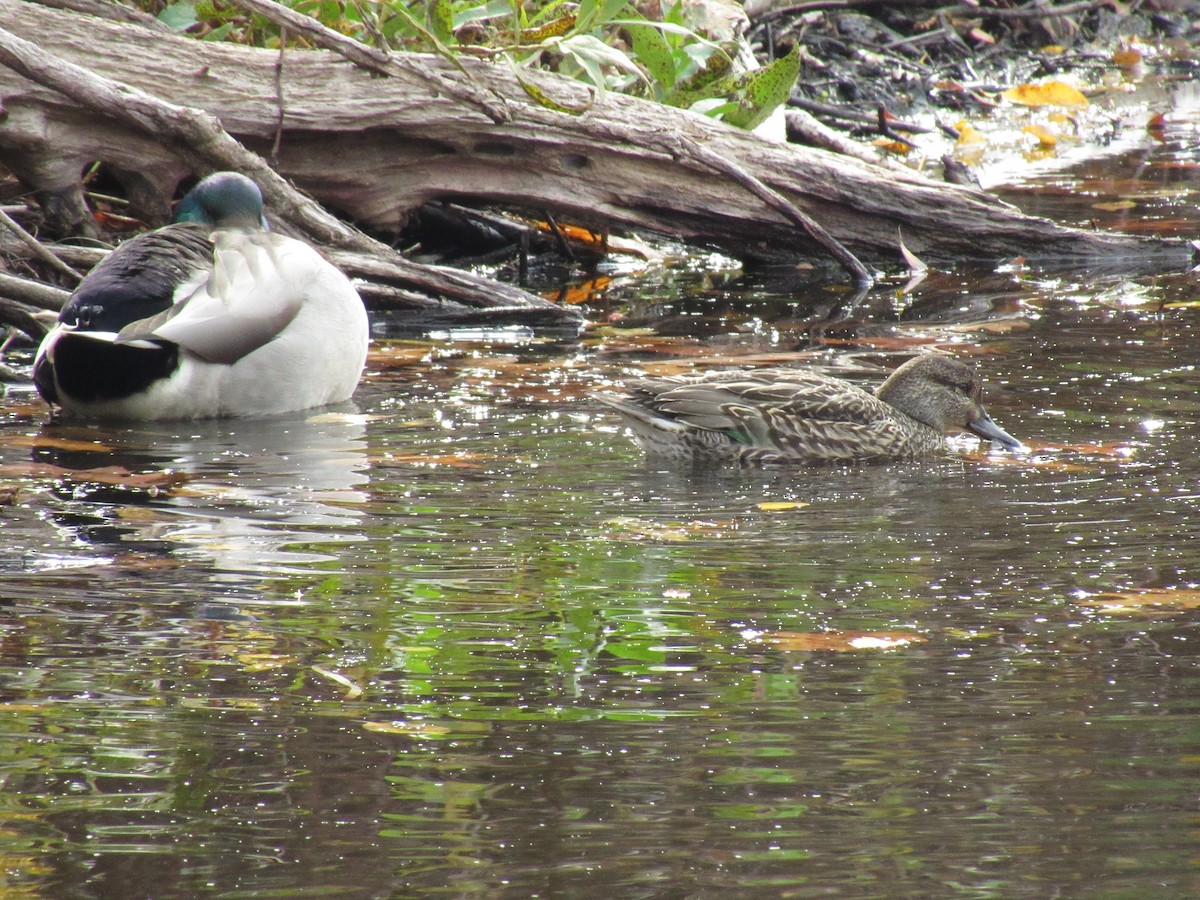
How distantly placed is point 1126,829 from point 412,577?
6.71 ft

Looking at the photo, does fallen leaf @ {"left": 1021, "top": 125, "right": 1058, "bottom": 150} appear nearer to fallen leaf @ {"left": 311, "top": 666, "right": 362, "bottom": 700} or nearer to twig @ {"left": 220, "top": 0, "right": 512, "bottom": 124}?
twig @ {"left": 220, "top": 0, "right": 512, "bottom": 124}

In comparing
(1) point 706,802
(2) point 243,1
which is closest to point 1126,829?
(1) point 706,802

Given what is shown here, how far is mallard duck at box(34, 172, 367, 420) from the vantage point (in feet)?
20.7

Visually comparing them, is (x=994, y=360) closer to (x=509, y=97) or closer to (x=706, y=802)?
(x=509, y=97)

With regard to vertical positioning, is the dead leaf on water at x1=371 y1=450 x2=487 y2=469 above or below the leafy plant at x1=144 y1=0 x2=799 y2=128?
below

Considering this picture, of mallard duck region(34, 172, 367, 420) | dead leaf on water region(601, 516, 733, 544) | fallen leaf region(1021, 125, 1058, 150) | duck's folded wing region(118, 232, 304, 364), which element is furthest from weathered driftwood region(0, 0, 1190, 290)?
fallen leaf region(1021, 125, 1058, 150)

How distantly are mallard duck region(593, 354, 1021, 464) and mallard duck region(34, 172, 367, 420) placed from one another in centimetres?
125

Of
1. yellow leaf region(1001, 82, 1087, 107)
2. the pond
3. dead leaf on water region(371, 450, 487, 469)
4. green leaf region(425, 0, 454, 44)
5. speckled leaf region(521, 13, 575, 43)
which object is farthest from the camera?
yellow leaf region(1001, 82, 1087, 107)

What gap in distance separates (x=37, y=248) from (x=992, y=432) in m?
4.14

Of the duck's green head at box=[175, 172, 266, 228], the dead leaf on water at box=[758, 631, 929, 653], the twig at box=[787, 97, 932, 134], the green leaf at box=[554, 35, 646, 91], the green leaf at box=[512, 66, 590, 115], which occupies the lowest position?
the dead leaf on water at box=[758, 631, 929, 653]

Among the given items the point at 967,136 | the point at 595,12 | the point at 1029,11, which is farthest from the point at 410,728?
the point at 1029,11

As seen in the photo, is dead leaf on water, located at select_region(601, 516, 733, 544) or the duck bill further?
the duck bill

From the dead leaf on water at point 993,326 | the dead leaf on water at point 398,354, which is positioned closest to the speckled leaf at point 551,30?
the dead leaf on water at point 398,354

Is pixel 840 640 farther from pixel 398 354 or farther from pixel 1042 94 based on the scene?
pixel 1042 94
